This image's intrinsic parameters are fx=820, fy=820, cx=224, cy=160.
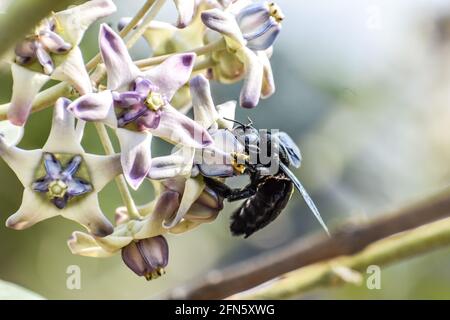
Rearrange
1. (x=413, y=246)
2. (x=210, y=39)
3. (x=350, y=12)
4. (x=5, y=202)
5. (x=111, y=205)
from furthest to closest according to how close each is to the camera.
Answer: (x=350, y=12) → (x=111, y=205) → (x=5, y=202) → (x=210, y=39) → (x=413, y=246)

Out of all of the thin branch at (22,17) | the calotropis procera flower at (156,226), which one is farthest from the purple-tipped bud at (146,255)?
the thin branch at (22,17)

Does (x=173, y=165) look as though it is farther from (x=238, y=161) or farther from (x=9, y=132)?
(x=9, y=132)

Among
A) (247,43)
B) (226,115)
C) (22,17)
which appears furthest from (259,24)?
(22,17)

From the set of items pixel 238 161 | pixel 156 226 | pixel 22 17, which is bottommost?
pixel 156 226
